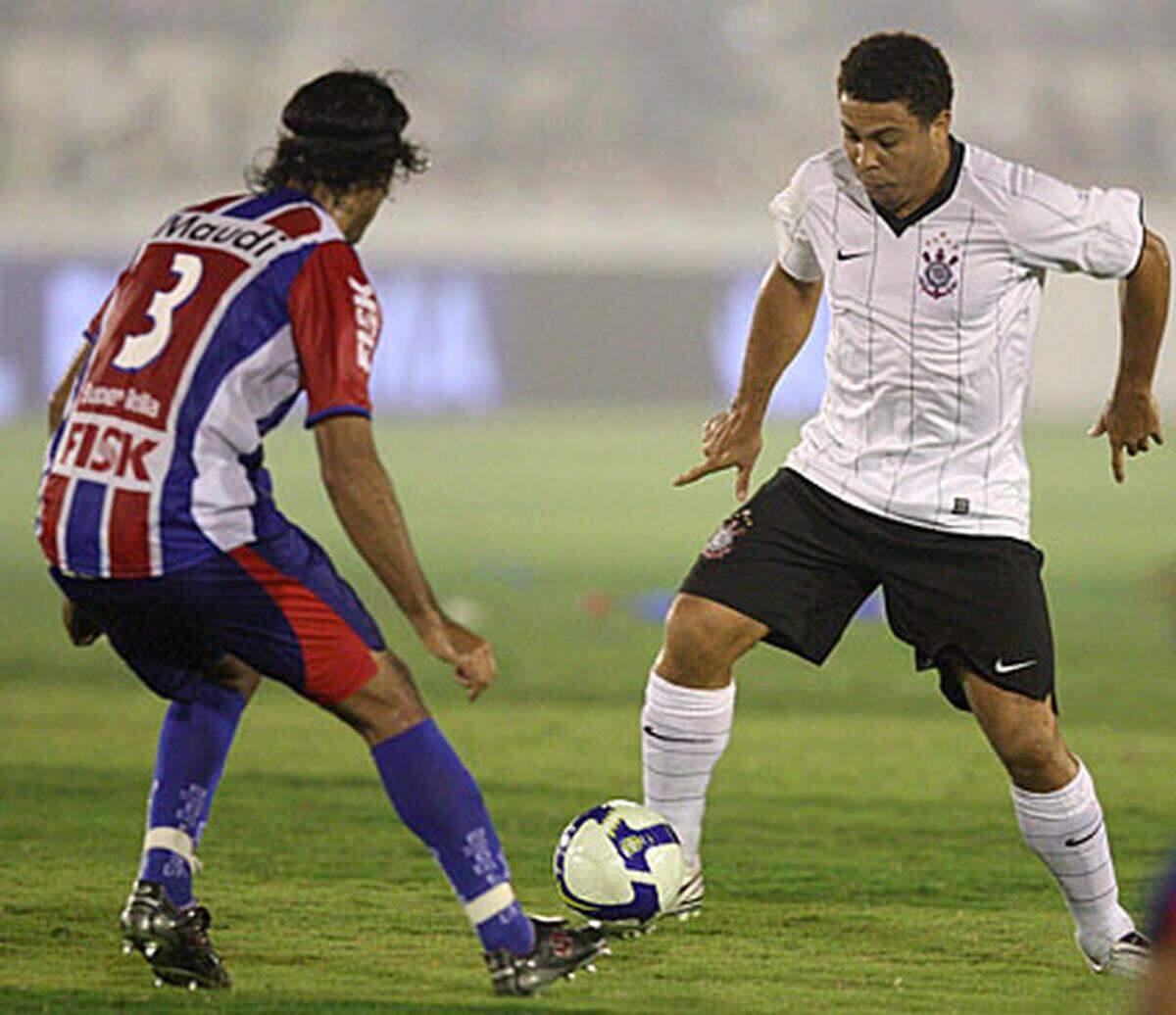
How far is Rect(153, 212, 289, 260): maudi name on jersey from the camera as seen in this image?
172 inches

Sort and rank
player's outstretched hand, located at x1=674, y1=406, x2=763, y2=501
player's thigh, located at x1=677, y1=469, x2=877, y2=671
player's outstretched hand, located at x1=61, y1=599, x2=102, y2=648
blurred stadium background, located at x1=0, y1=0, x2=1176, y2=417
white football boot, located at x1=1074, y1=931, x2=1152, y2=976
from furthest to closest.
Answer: blurred stadium background, located at x1=0, y1=0, x2=1176, y2=417 < player's outstretched hand, located at x1=674, y1=406, x2=763, y2=501 < player's thigh, located at x1=677, y1=469, x2=877, y2=671 < white football boot, located at x1=1074, y1=931, x2=1152, y2=976 < player's outstretched hand, located at x1=61, y1=599, x2=102, y2=648

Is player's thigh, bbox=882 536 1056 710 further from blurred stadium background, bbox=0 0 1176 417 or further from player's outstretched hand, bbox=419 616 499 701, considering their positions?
blurred stadium background, bbox=0 0 1176 417

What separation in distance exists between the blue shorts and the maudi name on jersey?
0.52 meters

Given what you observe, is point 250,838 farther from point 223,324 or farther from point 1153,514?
point 1153,514

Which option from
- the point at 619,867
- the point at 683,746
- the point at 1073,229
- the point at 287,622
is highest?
the point at 1073,229

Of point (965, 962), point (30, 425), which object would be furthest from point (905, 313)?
point (30, 425)

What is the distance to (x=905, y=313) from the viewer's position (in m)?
5.16

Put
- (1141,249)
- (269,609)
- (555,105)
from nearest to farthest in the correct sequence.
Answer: (269,609)
(1141,249)
(555,105)

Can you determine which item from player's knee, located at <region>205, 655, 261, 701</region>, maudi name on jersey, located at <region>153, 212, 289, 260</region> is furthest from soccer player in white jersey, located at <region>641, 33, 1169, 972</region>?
maudi name on jersey, located at <region>153, 212, 289, 260</region>

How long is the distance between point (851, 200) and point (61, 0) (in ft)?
122

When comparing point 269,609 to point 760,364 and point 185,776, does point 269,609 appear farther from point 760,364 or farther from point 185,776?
point 760,364

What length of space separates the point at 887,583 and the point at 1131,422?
650mm

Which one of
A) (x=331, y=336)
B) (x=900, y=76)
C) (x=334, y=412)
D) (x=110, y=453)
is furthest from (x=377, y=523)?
(x=900, y=76)

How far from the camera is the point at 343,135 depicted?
14.7 ft
